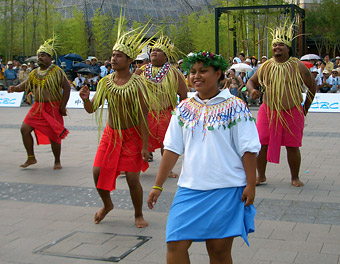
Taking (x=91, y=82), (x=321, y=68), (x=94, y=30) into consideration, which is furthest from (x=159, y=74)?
(x=94, y=30)

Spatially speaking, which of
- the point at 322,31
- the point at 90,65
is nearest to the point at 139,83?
the point at 90,65

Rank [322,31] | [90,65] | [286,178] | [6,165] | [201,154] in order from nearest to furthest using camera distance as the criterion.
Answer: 1. [201,154]
2. [286,178]
3. [6,165]
4. [90,65]
5. [322,31]

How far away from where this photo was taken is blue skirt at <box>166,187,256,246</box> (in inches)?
129

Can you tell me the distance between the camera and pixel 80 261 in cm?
433

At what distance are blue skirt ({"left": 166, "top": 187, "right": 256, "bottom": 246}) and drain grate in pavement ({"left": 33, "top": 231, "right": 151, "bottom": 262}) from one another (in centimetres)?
121

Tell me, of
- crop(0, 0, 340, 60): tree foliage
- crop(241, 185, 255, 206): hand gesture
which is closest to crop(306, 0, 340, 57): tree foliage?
crop(0, 0, 340, 60): tree foliage

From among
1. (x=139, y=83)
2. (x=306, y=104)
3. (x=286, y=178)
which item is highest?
(x=139, y=83)

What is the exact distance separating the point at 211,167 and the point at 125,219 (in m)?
2.40

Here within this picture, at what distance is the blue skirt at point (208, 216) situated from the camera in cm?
327

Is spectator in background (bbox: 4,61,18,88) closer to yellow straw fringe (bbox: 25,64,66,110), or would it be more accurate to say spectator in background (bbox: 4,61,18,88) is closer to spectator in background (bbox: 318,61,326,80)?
spectator in background (bbox: 318,61,326,80)

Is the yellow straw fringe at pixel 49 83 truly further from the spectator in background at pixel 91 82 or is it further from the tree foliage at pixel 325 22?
the tree foliage at pixel 325 22

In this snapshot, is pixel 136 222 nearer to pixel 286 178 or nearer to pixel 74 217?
pixel 74 217

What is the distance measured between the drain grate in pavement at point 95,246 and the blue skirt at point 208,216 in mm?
1213

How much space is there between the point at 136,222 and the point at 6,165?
411 cm
